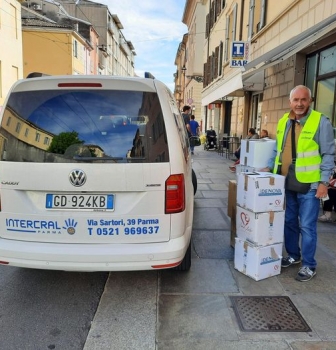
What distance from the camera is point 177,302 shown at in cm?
299

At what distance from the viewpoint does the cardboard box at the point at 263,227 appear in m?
3.27

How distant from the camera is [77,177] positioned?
2.59 meters

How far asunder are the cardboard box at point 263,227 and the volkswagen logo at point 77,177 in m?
1.66

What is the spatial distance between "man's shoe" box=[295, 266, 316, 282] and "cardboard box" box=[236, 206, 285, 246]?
0.37 metres

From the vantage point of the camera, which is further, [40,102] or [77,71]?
[77,71]

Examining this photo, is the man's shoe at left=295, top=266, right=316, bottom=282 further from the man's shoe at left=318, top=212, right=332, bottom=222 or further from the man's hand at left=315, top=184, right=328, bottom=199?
the man's shoe at left=318, top=212, right=332, bottom=222

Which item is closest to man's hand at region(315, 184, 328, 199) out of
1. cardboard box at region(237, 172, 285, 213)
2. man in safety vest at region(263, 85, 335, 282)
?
man in safety vest at region(263, 85, 335, 282)

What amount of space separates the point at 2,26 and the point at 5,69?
251 centimetres

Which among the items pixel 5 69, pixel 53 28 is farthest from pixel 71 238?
pixel 53 28

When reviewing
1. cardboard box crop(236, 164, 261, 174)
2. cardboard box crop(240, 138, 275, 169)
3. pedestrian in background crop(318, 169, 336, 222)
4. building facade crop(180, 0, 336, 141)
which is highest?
building facade crop(180, 0, 336, 141)

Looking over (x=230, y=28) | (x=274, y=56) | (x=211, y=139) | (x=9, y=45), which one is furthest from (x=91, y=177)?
(x=9, y=45)

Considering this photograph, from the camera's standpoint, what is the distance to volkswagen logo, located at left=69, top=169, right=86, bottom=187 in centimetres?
258

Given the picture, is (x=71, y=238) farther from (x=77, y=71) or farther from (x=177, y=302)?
(x=77, y=71)

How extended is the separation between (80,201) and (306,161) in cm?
214
